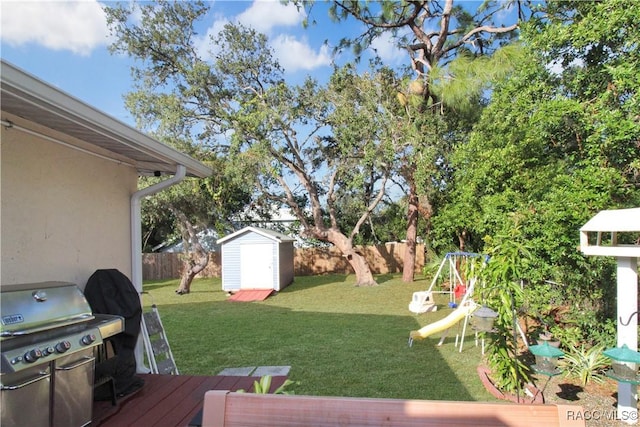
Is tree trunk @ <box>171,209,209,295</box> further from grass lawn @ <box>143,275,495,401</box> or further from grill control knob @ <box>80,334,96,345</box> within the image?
grill control knob @ <box>80,334,96,345</box>

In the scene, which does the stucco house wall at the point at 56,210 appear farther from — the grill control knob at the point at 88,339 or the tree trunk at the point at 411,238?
the tree trunk at the point at 411,238

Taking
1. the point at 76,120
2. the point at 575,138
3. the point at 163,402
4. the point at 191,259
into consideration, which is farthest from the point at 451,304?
the point at 191,259

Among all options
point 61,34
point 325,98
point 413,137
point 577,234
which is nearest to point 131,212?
point 61,34

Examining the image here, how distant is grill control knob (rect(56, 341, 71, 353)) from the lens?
2173mm

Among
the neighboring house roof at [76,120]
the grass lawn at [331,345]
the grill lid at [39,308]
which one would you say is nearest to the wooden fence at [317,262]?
the grass lawn at [331,345]

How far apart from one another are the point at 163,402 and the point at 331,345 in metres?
3.48

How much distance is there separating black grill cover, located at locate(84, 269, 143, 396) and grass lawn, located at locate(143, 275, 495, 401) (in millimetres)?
1648

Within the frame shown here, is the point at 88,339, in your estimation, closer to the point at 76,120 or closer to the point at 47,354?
the point at 47,354

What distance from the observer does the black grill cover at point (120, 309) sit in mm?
3068

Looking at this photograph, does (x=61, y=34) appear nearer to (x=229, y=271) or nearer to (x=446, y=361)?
(x=446, y=361)

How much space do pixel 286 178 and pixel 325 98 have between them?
3643 millimetres

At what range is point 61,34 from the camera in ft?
15.0

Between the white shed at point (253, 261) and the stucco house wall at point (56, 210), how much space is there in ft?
30.4

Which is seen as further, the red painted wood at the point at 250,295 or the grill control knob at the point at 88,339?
the red painted wood at the point at 250,295
